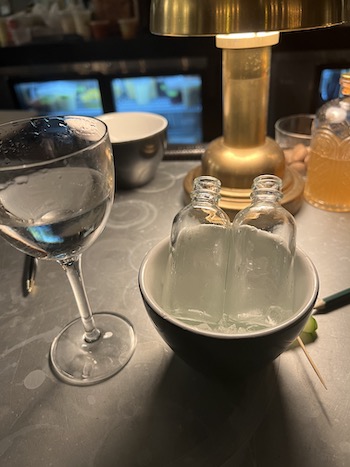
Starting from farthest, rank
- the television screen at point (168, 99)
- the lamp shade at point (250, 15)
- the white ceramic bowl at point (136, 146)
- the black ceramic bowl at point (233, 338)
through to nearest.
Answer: the television screen at point (168, 99), the white ceramic bowl at point (136, 146), the lamp shade at point (250, 15), the black ceramic bowl at point (233, 338)

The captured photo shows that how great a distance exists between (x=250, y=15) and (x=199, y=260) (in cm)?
24

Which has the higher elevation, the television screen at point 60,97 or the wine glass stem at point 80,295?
the wine glass stem at point 80,295

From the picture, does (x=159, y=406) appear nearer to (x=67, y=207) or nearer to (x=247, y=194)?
(x=67, y=207)

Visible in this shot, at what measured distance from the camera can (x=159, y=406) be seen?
0.34 meters

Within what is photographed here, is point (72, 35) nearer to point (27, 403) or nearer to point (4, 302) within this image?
point (4, 302)

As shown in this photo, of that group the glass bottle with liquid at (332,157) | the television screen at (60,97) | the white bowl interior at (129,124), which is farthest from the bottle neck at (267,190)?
the television screen at (60,97)

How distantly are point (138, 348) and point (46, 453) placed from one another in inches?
4.7

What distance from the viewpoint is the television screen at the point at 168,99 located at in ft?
5.35

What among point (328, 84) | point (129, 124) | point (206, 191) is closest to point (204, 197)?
point (206, 191)

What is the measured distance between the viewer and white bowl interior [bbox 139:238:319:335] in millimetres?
302

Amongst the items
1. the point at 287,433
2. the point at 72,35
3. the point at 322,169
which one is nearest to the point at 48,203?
the point at 287,433

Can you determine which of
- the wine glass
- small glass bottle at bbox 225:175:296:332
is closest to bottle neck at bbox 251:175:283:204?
small glass bottle at bbox 225:175:296:332

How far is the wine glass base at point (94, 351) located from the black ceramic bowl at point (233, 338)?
0.30 ft

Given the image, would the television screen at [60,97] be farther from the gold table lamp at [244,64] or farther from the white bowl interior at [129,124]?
the gold table lamp at [244,64]
